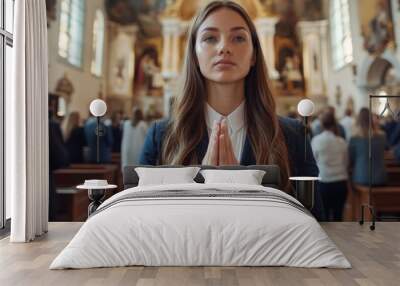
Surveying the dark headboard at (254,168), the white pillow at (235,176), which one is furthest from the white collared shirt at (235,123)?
the white pillow at (235,176)

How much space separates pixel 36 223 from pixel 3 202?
0.92 meters

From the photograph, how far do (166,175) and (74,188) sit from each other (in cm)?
317

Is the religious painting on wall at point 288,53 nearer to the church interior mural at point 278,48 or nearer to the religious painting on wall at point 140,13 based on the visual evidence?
the church interior mural at point 278,48

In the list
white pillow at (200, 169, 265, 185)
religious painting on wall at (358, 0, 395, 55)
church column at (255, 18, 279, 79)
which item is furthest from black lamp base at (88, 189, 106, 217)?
religious painting on wall at (358, 0, 395, 55)

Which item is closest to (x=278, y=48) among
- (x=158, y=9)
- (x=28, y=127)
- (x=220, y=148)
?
(x=158, y=9)

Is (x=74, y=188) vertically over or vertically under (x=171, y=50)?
under

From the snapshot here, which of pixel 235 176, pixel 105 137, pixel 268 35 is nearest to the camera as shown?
pixel 235 176

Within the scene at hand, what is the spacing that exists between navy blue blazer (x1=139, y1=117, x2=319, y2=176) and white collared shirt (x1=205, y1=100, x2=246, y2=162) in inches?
3.7

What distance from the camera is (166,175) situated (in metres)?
6.98

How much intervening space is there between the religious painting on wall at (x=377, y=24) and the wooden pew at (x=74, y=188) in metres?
5.55

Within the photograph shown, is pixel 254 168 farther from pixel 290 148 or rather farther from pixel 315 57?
pixel 315 57

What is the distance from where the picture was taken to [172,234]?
4941 mm

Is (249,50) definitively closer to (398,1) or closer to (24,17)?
(24,17)

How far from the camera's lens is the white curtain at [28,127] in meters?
6.44
